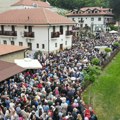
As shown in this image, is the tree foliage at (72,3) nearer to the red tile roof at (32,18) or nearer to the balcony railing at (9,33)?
the red tile roof at (32,18)

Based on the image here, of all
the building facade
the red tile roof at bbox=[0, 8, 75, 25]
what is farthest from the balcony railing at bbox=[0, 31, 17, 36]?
the building facade

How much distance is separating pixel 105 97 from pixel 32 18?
23.6m

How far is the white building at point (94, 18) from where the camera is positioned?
78.2 metres

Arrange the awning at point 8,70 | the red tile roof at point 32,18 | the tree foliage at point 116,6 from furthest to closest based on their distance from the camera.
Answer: the tree foliage at point 116,6 → the red tile roof at point 32,18 → the awning at point 8,70

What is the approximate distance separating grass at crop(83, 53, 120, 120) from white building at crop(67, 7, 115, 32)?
49217 mm

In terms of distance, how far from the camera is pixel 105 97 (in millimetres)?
22828

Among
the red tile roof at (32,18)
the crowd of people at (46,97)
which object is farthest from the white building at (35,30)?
the crowd of people at (46,97)

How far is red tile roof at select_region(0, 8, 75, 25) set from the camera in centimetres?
4178

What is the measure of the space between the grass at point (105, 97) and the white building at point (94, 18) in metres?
49.2

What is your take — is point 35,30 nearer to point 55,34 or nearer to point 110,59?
point 55,34

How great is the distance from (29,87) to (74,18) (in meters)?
63.0

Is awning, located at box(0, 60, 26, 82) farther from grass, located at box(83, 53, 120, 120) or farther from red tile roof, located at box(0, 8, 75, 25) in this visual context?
red tile roof, located at box(0, 8, 75, 25)

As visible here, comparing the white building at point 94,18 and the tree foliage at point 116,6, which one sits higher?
the tree foliage at point 116,6

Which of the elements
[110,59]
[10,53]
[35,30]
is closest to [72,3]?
[35,30]
